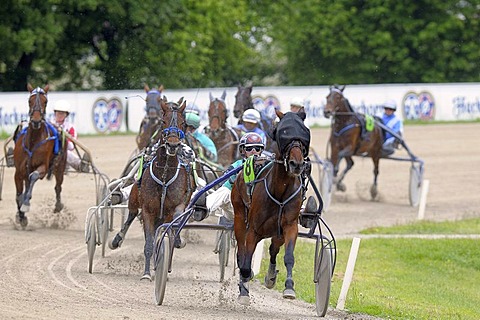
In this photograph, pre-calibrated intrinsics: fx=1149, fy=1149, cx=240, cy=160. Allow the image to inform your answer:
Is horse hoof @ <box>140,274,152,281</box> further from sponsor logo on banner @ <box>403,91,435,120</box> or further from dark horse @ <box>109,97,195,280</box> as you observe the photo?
sponsor logo on banner @ <box>403,91,435,120</box>

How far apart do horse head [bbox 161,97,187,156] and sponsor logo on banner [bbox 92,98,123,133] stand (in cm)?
1720

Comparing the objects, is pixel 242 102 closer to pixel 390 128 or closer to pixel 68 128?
pixel 68 128

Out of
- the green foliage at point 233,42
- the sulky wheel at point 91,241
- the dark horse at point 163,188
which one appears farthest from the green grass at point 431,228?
the green foliage at point 233,42

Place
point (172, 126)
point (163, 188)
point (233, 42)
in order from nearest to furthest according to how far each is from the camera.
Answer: point (172, 126), point (163, 188), point (233, 42)

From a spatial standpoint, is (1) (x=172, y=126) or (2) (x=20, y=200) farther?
(2) (x=20, y=200)

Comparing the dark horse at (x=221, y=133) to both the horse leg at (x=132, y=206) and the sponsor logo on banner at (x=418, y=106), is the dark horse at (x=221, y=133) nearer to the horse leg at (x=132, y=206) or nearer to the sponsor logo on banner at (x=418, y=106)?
the horse leg at (x=132, y=206)

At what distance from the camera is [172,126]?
10.6 metres

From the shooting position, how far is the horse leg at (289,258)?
29.5 feet

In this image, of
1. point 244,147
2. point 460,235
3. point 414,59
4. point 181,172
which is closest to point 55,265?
point 181,172

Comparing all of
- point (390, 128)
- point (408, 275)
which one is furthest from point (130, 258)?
point (390, 128)

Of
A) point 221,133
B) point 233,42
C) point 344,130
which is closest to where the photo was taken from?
point 221,133

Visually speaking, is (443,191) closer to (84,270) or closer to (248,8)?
(84,270)

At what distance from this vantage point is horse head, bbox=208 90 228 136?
51.3 ft

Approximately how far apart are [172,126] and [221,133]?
5201mm
